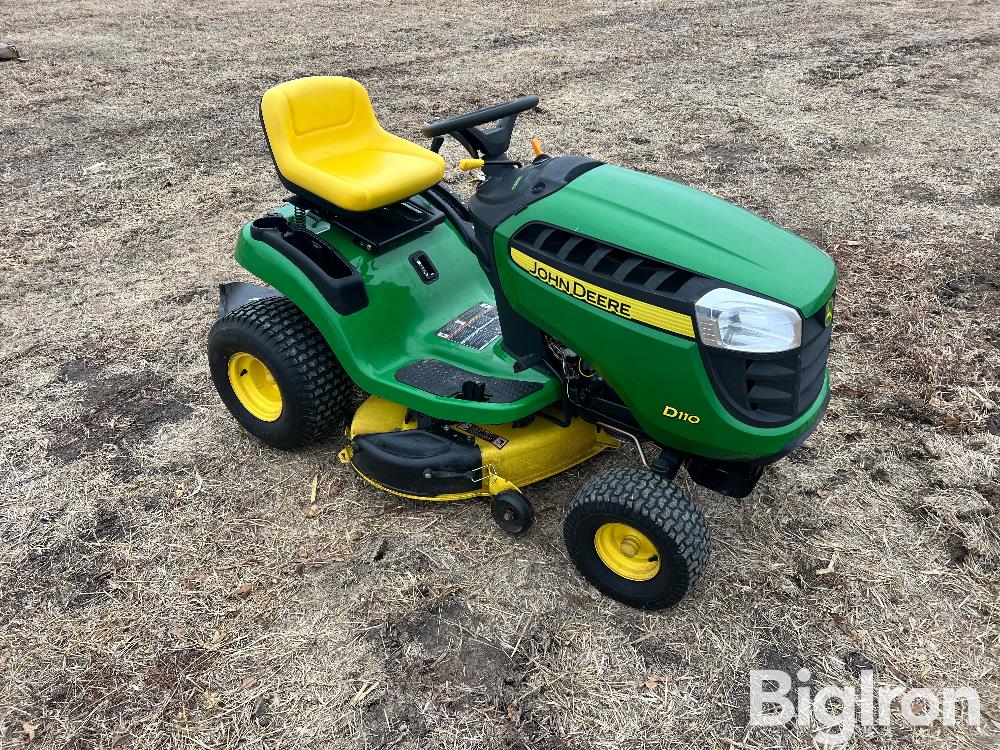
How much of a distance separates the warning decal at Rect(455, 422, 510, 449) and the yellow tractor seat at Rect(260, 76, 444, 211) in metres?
0.81

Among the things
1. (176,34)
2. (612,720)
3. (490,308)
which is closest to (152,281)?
(490,308)

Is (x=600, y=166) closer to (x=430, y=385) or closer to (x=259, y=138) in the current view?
(x=430, y=385)

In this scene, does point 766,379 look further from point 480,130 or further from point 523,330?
point 480,130

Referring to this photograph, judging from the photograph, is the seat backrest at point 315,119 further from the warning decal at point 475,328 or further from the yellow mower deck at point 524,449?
the yellow mower deck at point 524,449

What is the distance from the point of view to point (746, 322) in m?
1.90

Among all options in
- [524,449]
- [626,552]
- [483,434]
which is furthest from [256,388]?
[626,552]

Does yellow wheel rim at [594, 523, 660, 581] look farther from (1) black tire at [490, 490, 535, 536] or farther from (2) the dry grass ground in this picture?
(1) black tire at [490, 490, 535, 536]

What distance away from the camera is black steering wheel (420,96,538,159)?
227cm

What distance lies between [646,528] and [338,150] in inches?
72.1

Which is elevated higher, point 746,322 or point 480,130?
point 480,130

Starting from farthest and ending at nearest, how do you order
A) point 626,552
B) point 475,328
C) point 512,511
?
1. point 475,328
2. point 512,511
3. point 626,552

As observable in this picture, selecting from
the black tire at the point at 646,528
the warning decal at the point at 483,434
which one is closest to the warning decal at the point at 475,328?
the warning decal at the point at 483,434

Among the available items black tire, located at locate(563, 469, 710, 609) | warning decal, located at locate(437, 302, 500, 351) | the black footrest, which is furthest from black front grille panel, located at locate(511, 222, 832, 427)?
warning decal, located at locate(437, 302, 500, 351)

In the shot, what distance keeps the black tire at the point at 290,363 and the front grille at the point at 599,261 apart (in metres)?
0.95
